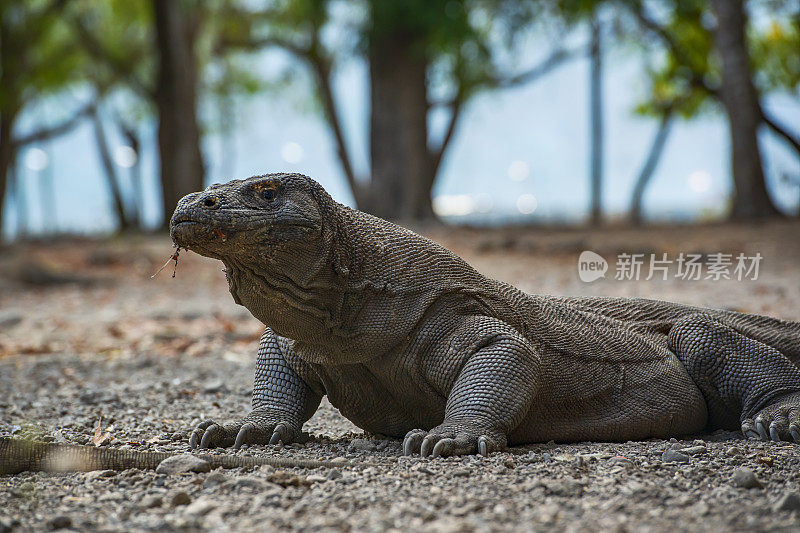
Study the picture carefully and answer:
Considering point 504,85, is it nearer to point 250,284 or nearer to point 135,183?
point 135,183

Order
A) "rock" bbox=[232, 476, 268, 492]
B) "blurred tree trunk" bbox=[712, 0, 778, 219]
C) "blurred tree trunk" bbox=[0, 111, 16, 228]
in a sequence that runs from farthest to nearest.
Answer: "blurred tree trunk" bbox=[0, 111, 16, 228] < "blurred tree trunk" bbox=[712, 0, 778, 219] < "rock" bbox=[232, 476, 268, 492]

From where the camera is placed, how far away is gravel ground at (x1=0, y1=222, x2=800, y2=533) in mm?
2561

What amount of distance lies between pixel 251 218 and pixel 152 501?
1034 mm

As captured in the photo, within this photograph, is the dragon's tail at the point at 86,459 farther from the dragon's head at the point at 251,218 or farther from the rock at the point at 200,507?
the dragon's head at the point at 251,218

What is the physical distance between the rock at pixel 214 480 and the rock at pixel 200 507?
18 cm

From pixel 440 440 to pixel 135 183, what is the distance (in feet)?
84.6

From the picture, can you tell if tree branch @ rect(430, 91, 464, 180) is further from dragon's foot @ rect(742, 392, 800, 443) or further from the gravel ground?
dragon's foot @ rect(742, 392, 800, 443)

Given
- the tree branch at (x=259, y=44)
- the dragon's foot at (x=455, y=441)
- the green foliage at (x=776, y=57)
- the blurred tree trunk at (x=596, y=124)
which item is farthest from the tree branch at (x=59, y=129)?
the dragon's foot at (x=455, y=441)

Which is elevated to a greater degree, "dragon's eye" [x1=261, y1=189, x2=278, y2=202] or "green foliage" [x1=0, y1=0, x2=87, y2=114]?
"green foliage" [x1=0, y1=0, x2=87, y2=114]

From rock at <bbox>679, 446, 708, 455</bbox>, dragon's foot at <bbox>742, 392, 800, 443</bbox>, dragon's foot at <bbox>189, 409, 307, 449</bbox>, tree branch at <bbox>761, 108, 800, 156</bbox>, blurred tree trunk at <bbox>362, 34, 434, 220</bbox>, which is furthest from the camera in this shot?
tree branch at <bbox>761, 108, 800, 156</bbox>

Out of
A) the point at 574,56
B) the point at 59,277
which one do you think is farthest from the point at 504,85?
the point at 59,277

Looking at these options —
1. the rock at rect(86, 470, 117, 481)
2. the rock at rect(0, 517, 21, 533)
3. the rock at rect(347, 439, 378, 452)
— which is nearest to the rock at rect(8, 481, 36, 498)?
the rock at rect(86, 470, 117, 481)

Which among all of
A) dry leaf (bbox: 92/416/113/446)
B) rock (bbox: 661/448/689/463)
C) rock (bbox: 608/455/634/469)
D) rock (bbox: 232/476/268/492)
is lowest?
dry leaf (bbox: 92/416/113/446)

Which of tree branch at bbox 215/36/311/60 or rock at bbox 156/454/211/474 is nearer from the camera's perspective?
rock at bbox 156/454/211/474
